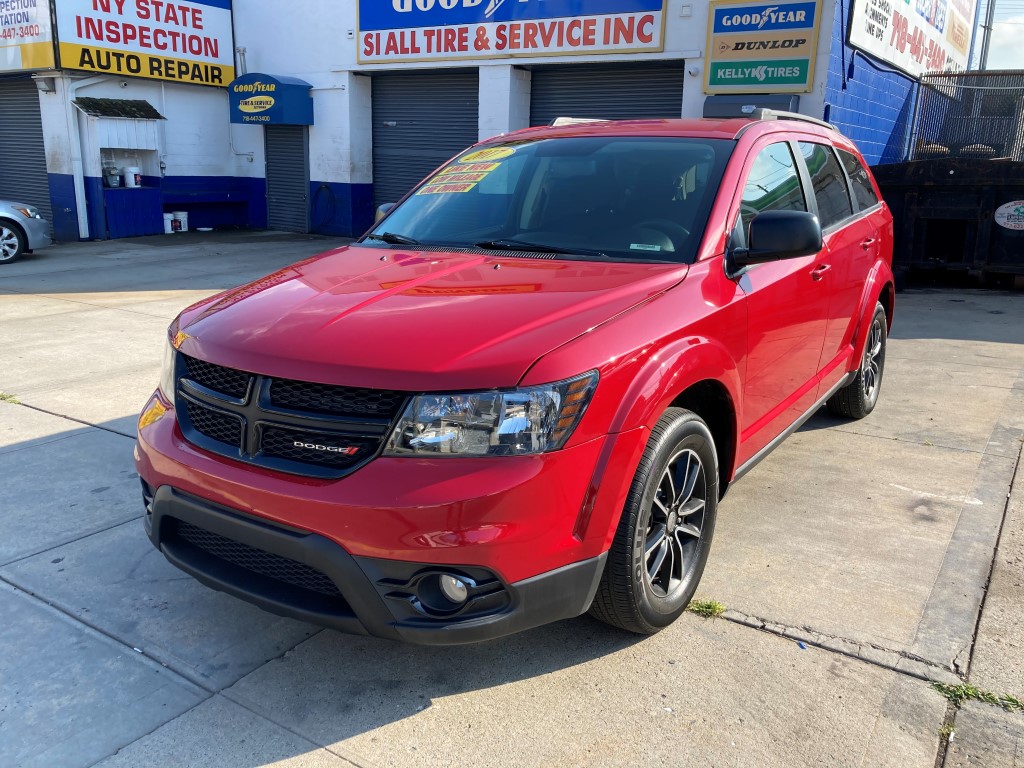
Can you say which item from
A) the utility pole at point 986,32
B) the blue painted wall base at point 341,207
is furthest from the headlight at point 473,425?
the utility pole at point 986,32

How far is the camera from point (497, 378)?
245cm

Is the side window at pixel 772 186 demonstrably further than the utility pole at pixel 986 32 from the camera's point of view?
No

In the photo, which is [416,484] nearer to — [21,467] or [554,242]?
[554,242]

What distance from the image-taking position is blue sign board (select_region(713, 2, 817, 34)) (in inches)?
460

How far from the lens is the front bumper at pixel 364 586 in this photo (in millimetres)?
2475

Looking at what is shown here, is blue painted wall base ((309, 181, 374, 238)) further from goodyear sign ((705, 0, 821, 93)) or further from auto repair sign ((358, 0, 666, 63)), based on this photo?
goodyear sign ((705, 0, 821, 93))

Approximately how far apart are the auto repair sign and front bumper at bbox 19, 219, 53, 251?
6.45 m

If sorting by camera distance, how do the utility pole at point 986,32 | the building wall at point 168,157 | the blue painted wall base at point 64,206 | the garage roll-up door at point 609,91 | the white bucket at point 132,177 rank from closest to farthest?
1. the garage roll-up door at point 609,91
2. the building wall at point 168,157
3. the blue painted wall base at point 64,206
4. the white bucket at point 132,177
5. the utility pole at point 986,32

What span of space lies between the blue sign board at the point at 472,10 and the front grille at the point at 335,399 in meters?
12.2

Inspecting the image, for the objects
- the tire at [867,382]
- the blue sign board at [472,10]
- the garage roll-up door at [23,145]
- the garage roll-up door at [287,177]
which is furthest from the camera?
the garage roll-up door at [287,177]

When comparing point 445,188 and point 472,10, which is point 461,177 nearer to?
point 445,188

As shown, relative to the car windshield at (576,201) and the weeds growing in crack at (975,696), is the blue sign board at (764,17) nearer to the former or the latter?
the car windshield at (576,201)

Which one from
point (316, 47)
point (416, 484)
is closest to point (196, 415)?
point (416, 484)

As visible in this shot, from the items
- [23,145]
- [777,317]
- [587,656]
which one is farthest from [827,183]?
[23,145]
